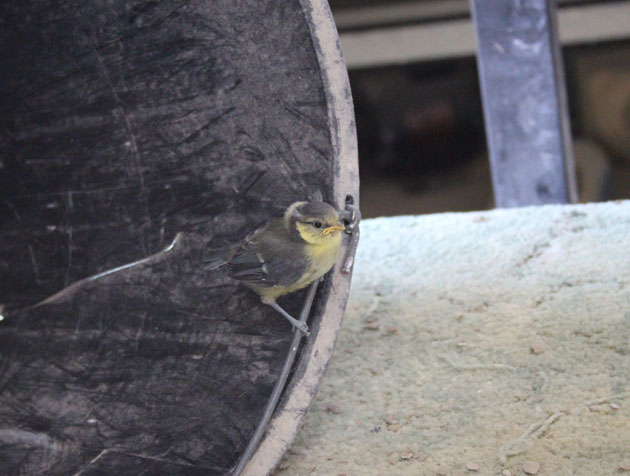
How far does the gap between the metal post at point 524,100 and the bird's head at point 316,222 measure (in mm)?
1638

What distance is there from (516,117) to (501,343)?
126 centimetres

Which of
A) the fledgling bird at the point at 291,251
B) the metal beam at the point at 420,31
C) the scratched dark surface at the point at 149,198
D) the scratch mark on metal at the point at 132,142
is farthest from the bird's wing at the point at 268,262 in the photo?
the metal beam at the point at 420,31

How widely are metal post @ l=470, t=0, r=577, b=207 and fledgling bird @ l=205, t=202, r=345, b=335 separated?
1605mm

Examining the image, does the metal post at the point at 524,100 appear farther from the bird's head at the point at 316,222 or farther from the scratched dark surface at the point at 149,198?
the bird's head at the point at 316,222

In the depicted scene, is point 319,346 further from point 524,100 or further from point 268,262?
point 524,100

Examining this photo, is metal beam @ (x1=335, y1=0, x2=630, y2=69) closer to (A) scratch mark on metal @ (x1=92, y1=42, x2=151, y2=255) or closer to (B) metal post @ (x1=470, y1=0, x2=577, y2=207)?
(B) metal post @ (x1=470, y1=0, x2=577, y2=207)

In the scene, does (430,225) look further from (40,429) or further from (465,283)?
(40,429)

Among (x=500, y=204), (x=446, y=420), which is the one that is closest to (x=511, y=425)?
(x=446, y=420)

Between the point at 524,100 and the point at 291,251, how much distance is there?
5.71 feet

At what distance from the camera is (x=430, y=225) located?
110 inches

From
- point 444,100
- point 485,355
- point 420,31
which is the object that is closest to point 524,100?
point 485,355

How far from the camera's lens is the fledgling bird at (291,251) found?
5.12 ft

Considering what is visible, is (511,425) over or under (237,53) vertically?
under

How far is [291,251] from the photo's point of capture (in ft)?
5.19
